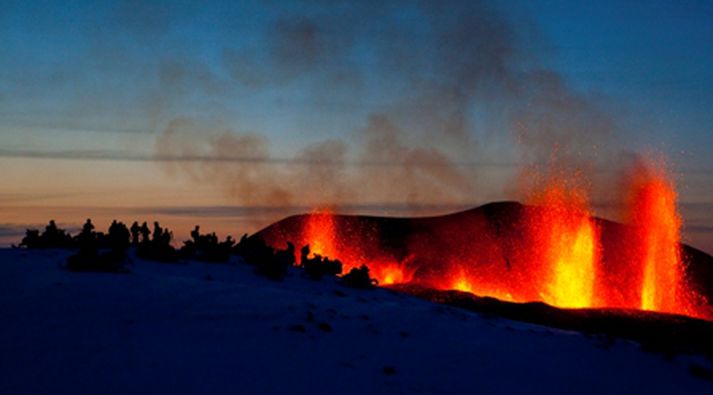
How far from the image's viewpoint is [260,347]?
657 cm

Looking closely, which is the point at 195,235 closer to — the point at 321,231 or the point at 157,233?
the point at 157,233

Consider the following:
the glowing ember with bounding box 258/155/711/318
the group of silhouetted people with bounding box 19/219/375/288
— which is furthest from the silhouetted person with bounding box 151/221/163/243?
the glowing ember with bounding box 258/155/711/318

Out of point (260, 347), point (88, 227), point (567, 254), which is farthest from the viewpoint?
point (567, 254)

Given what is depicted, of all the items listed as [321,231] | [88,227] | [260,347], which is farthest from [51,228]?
[321,231]

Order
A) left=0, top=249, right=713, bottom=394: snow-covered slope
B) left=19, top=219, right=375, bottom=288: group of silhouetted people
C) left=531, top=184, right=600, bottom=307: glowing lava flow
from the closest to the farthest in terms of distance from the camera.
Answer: left=0, top=249, right=713, bottom=394: snow-covered slope
left=19, top=219, right=375, bottom=288: group of silhouetted people
left=531, top=184, right=600, bottom=307: glowing lava flow

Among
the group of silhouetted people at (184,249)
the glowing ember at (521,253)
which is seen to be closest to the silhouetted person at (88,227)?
the group of silhouetted people at (184,249)

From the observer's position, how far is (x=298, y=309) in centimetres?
809

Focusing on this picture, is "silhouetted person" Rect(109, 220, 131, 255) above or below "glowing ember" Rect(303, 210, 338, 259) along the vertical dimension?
below

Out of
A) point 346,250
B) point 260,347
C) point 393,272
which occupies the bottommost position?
point 260,347

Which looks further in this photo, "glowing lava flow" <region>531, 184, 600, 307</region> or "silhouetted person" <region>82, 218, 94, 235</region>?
"glowing lava flow" <region>531, 184, 600, 307</region>

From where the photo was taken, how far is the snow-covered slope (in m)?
5.61

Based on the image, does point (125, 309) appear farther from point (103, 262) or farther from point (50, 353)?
point (103, 262)

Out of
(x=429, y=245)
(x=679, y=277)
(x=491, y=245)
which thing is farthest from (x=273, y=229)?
(x=679, y=277)

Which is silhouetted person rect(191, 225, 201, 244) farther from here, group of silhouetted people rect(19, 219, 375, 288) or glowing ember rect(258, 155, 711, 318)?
glowing ember rect(258, 155, 711, 318)
